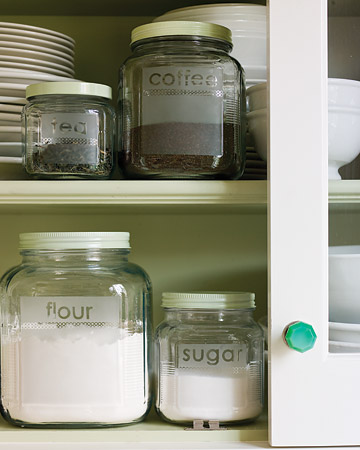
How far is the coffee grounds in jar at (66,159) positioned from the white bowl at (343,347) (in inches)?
16.5

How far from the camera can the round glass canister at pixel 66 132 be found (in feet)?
3.23

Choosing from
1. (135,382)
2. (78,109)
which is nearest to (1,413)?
(135,382)

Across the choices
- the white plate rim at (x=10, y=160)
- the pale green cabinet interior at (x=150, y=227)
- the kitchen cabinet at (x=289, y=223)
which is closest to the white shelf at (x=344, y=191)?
the kitchen cabinet at (x=289, y=223)

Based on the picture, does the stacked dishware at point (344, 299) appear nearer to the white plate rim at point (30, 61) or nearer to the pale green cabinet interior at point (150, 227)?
the pale green cabinet interior at point (150, 227)

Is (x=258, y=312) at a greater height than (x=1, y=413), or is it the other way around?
(x=258, y=312)

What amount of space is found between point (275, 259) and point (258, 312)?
40cm

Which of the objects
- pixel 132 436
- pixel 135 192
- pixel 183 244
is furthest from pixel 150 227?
pixel 132 436

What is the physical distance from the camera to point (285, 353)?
3.05 feet

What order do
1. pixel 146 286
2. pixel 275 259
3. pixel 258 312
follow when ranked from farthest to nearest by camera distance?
pixel 258 312, pixel 146 286, pixel 275 259

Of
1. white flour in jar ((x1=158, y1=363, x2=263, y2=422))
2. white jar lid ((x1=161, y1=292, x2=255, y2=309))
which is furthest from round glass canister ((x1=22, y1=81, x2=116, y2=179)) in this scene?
white flour in jar ((x1=158, y1=363, x2=263, y2=422))

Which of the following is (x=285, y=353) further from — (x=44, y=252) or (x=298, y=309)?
(x=44, y=252)

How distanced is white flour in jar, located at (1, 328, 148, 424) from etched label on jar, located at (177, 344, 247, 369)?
86mm

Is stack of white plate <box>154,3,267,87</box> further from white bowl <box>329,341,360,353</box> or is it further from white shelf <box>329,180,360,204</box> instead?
white bowl <box>329,341,360,353</box>

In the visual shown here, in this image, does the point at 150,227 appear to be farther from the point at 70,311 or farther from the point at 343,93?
the point at 343,93
